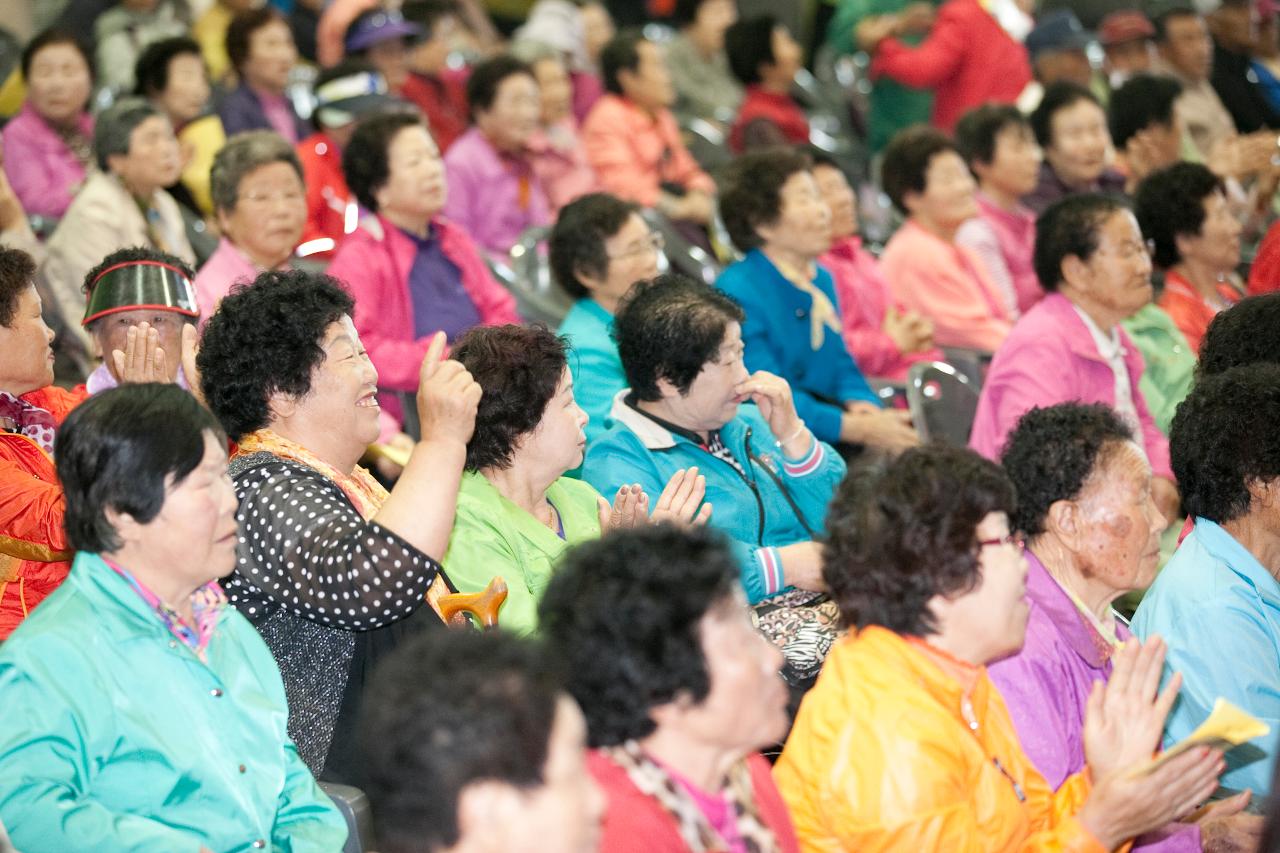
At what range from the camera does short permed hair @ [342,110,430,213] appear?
14.6 ft

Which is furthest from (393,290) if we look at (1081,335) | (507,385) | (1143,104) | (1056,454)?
(1143,104)

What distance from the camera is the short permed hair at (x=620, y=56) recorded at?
21.8 feet

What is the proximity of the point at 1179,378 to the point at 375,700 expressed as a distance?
3381 millimetres

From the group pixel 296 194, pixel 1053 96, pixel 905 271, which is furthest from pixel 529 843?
pixel 1053 96

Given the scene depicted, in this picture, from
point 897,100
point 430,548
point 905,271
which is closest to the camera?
point 430,548

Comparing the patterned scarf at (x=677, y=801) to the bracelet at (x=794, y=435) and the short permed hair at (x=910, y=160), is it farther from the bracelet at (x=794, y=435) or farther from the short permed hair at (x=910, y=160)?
the short permed hair at (x=910, y=160)

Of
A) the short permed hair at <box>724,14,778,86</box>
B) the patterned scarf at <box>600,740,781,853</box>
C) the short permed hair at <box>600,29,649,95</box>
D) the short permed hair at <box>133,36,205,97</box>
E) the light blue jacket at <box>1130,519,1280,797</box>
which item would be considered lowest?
the short permed hair at <box>724,14,778,86</box>

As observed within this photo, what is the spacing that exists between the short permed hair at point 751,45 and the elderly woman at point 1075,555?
4.96 metres

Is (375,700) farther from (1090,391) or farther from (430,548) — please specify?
(1090,391)

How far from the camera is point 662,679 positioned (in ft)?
5.52

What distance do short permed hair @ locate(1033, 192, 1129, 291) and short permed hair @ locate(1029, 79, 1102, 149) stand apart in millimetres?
2022

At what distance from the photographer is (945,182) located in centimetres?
535

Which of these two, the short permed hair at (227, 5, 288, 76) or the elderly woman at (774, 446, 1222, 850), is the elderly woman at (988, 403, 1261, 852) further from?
the short permed hair at (227, 5, 288, 76)

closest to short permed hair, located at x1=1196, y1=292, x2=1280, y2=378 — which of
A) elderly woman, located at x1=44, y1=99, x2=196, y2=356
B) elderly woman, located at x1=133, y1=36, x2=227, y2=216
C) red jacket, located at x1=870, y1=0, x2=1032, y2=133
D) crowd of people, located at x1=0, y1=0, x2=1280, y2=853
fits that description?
crowd of people, located at x1=0, y1=0, x2=1280, y2=853
